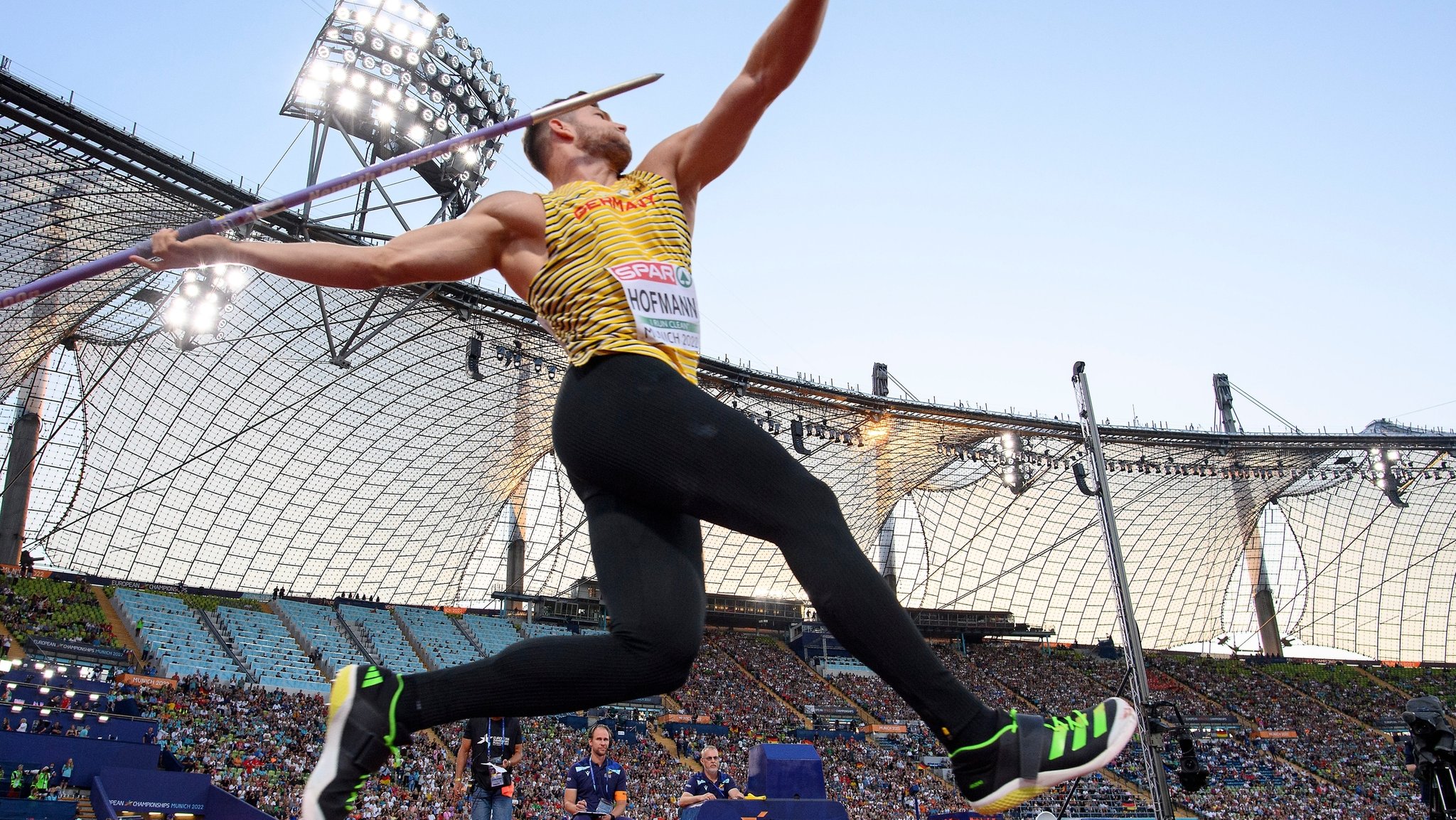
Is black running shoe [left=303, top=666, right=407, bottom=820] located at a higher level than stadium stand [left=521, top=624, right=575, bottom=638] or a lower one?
higher

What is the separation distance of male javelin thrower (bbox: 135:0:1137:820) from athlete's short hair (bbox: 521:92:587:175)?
1.27ft

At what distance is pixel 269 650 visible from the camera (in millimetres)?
28219

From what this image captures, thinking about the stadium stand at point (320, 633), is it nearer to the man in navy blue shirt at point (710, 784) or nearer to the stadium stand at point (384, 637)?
the stadium stand at point (384, 637)

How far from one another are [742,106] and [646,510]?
3.07 feet

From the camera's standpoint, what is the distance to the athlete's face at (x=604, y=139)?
2580 mm

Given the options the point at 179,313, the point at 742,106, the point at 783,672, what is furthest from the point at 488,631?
the point at 742,106

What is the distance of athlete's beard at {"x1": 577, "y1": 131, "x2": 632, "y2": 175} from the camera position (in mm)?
2578

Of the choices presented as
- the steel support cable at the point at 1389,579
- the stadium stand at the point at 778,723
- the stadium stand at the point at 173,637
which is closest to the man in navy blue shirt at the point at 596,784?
the stadium stand at the point at 778,723

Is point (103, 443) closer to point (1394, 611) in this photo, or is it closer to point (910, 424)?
point (910, 424)

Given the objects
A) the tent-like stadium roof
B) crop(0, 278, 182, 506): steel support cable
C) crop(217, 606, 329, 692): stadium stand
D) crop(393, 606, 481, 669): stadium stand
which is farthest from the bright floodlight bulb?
crop(393, 606, 481, 669): stadium stand

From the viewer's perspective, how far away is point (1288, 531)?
48.9m

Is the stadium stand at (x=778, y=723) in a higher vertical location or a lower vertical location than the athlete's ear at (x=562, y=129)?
lower

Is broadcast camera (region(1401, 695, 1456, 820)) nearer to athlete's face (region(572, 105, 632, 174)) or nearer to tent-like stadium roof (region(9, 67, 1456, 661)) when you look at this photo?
athlete's face (region(572, 105, 632, 174))

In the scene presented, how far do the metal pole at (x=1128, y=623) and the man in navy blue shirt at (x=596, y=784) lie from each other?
261 inches
